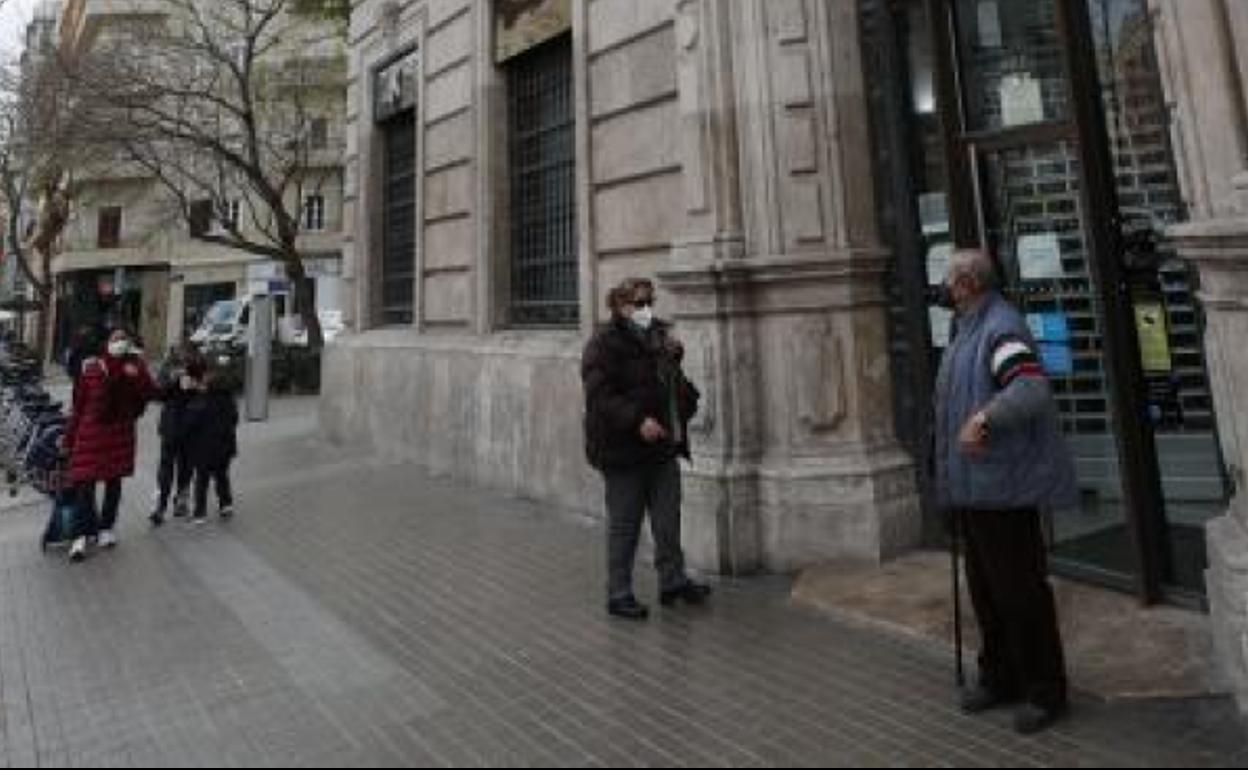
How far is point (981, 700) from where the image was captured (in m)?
4.45

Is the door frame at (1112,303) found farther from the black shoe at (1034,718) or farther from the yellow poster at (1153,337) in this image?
the black shoe at (1034,718)

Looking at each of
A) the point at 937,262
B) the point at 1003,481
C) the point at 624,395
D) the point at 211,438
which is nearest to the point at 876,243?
the point at 937,262

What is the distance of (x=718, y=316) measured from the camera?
23.3ft

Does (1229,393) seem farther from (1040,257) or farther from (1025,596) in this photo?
(1040,257)

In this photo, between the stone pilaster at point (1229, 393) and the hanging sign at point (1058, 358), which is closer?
the stone pilaster at point (1229, 393)

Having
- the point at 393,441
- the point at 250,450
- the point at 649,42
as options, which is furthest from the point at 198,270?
the point at 649,42

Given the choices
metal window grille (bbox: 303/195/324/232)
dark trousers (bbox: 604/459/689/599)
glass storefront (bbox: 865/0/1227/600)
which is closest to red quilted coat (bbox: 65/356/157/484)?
dark trousers (bbox: 604/459/689/599)

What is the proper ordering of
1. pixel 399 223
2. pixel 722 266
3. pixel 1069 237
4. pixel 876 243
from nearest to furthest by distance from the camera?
pixel 1069 237
pixel 722 266
pixel 876 243
pixel 399 223

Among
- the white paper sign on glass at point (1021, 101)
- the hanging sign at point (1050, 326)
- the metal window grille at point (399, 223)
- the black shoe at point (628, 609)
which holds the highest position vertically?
the metal window grille at point (399, 223)

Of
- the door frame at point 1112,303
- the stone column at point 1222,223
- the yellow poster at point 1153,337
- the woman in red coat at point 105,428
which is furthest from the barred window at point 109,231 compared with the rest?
the stone column at point 1222,223

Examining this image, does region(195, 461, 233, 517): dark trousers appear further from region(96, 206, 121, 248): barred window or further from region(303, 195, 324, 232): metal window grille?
region(96, 206, 121, 248): barred window

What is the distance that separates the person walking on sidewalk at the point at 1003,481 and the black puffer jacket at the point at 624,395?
188 cm

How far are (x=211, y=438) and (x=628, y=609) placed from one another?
18.3 ft

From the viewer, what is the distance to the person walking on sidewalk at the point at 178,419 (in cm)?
1008
